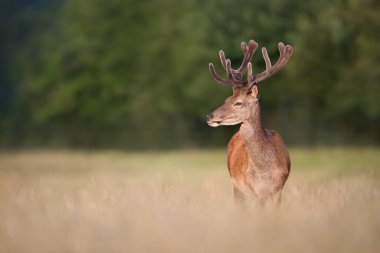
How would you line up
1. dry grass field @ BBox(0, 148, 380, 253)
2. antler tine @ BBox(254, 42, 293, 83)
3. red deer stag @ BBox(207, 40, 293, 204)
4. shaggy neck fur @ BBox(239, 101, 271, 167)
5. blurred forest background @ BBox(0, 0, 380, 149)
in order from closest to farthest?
dry grass field @ BBox(0, 148, 380, 253), red deer stag @ BBox(207, 40, 293, 204), shaggy neck fur @ BBox(239, 101, 271, 167), antler tine @ BBox(254, 42, 293, 83), blurred forest background @ BBox(0, 0, 380, 149)

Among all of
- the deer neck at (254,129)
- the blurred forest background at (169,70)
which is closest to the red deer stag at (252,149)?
the deer neck at (254,129)

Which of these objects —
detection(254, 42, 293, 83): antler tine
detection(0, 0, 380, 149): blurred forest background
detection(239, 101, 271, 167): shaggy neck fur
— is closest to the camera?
detection(239, 101, 271, 167): shaggy neck fur

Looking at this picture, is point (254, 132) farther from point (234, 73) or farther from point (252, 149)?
point (234, 73)

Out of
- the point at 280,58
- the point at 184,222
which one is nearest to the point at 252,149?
the point at 280,58

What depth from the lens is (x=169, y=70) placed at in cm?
4009

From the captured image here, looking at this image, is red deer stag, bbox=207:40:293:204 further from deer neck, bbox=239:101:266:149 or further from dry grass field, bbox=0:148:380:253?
dry grass field, bbox=0:148:380:253

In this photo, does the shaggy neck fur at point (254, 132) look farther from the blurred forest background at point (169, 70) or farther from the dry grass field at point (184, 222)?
the blurred forest background at point (169, 70)

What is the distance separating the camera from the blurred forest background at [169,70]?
34.8 m

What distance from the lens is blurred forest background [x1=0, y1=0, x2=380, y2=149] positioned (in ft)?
114

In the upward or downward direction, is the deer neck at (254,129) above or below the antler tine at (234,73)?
below

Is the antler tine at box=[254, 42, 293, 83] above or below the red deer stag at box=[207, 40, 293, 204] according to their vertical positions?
above

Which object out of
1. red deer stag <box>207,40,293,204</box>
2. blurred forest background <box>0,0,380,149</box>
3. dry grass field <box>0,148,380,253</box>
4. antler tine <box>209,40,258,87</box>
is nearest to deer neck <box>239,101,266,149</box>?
red deer stag <box>207,40,293,204</box>

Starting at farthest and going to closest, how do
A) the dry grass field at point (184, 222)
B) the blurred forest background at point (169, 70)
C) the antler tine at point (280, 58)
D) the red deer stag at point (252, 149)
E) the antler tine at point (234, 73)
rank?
the blurred forest background at point (169, 70) < the antler tine at point (280, 58) < the antler tine at point (234, 73) < the red deer stag at point (252, 149) < the dry grass field at point (184, 222)

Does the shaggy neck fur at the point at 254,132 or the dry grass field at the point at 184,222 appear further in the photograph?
the shaggy neck fur at the point at 254,132
